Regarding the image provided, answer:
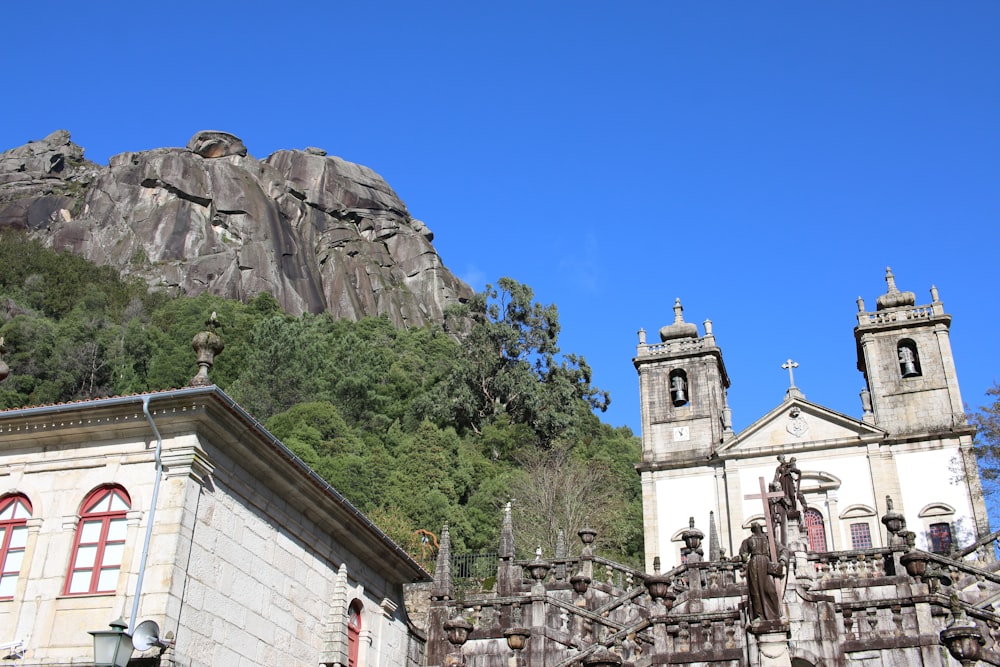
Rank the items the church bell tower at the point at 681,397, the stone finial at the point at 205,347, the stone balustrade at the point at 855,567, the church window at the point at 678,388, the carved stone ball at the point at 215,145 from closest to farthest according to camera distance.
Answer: the stone finial at the point at 205,347 < the stone balustrade at the point at 855,567 < the church bell tower at the point at 681,397 < the church window at the point at 678,388 < the carved stone ball at the point at 215,145

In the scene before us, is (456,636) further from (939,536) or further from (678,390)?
(678,390)

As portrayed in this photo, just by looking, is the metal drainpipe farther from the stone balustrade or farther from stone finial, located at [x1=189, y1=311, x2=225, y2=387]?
the stone balustrade

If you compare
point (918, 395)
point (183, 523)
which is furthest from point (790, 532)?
point (918, 395)

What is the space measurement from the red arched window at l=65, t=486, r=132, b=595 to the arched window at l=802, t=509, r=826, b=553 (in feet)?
91.0

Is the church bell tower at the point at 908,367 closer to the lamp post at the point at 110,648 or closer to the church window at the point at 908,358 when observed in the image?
the church window at the point at 908,358

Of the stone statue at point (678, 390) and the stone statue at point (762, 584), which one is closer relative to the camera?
the stone statue at point (762, 584)

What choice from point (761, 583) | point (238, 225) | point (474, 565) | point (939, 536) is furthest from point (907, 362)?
point (238, 225)

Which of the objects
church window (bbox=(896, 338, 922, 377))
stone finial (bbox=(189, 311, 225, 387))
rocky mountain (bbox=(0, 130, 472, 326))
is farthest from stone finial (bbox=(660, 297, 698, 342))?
rocky mountain (bbox=(0, 130, 472, 326))

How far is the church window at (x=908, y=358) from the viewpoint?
37.1 meters

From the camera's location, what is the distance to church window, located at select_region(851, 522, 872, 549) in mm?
34719

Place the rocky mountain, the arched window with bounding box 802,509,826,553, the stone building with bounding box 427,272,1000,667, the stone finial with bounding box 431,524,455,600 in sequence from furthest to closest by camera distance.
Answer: the rocky mountain, the arched window with bounding box 802,509,826,553, the stone finial with bounding box 431,524,455,600, the stone building with bounding box 427,272,1000,667

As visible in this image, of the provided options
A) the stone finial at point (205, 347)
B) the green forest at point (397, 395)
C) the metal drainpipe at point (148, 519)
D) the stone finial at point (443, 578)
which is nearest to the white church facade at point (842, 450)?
the green forest at point (397, 395)

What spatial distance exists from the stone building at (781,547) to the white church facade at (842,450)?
2.2 inches

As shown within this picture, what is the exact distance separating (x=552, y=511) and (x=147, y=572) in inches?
1116
